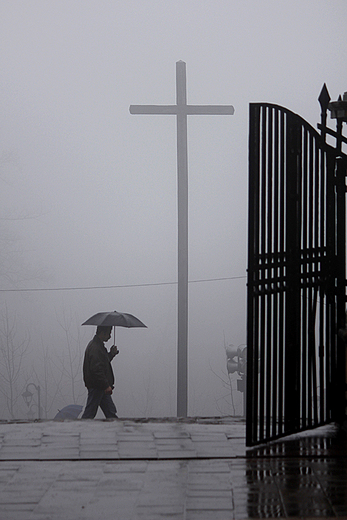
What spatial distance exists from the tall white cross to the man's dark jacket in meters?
2.98

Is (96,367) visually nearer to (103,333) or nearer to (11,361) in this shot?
(103,333)

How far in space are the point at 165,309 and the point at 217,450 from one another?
32.4ft

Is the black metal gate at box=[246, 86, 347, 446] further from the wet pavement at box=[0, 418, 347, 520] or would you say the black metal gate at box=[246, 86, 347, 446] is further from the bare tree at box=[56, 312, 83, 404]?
the bare tree at box=[56, 312, 83, 404]

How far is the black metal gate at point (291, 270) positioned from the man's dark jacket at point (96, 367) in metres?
2.48

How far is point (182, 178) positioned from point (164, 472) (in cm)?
628

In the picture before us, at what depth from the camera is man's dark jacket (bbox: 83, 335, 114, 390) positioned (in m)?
6.72

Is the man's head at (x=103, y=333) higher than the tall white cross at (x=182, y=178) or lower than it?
lower

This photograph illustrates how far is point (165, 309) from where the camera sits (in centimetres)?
1394

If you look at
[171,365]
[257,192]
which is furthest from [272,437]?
[171,365]

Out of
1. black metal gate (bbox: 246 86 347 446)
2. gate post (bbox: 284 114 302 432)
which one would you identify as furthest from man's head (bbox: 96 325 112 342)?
gate post (bbox: 284 114 302 432)

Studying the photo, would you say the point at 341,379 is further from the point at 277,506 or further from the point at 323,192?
the point at 277,506

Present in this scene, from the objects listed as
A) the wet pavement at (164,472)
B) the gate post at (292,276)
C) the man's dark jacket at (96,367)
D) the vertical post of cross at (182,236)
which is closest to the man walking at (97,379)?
the man's dark jacket at (96,367)

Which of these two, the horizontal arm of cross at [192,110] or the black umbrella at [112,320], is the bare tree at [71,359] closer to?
the horizontal arm of cross at [192,110]

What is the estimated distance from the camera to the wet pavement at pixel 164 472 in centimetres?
311
